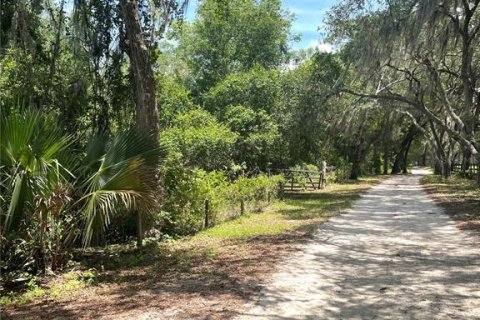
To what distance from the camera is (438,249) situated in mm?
8172

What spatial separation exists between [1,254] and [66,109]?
184 inches

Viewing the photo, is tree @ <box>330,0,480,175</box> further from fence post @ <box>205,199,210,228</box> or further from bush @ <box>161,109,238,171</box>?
fence post @ <box>205,199,210,228</box>

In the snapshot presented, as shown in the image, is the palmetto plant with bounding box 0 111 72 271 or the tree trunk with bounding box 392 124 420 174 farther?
the tree trunk with bounding box 392 124 420 174

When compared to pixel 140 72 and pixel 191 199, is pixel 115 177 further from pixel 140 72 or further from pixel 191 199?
pixel 191 199

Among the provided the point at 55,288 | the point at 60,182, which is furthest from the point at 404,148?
the point at 55,288

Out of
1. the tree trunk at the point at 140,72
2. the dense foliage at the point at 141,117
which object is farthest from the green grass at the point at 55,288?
the tree trunk at the point at 140,72

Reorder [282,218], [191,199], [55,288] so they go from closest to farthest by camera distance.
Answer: [55,288]
[191,199]
[282,218]

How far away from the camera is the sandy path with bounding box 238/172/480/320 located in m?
4.94

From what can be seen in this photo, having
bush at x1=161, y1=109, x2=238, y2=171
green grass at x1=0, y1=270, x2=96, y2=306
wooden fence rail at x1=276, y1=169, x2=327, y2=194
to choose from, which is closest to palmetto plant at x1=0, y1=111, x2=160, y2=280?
green grass at x1=0, y1=270, x2=96, y2=306

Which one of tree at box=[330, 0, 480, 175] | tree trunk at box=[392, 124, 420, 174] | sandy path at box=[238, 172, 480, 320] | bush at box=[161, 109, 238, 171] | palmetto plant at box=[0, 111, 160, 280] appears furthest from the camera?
tree trunk at box=[392, 124, 420, 174]

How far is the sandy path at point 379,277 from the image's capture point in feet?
16.2

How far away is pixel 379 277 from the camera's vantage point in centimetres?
633

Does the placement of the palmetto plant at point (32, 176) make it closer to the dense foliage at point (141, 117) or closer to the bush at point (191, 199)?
the dense foliage at point (141, 117)

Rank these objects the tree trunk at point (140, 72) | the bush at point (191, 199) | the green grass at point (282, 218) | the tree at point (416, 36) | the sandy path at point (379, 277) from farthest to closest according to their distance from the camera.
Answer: the tree at point (416, 36) → the green grass at point (282, 218) → the bush at point (191, 199) → the tree trunk at point (140, 72) → the sandy path at point (379, 277)
